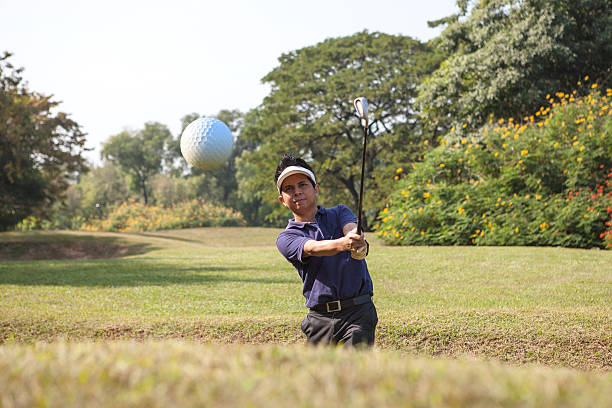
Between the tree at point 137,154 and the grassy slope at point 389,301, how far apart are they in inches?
1524

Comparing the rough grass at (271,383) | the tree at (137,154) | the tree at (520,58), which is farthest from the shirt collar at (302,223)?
the tree at (137,154)

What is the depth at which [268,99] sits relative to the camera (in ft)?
89.7

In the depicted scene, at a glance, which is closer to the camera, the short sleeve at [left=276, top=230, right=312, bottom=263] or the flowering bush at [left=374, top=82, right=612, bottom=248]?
the short sleeve at [left=276, top=230, right=312, bottom=263]

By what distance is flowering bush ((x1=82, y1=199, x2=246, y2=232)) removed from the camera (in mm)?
28938

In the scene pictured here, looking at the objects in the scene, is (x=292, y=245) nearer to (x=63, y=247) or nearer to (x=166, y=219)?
(x=63, y=247)

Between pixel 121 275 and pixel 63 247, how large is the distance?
9251 mm

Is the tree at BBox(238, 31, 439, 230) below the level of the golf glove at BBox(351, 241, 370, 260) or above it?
above

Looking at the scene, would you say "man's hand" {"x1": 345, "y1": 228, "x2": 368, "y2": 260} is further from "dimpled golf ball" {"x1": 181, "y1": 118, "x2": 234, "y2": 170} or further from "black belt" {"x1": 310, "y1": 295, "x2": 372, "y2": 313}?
"dimpled golf ball" {"x1": 181, "y1": 118, "x2": 234, "y2": 170}

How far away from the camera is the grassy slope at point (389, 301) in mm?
5367

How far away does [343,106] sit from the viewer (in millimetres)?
26250

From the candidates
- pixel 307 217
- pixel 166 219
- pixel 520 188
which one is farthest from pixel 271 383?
pixel 166 219

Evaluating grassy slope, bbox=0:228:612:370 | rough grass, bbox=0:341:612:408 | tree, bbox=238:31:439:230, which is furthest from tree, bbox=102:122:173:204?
rough grass, bbox=0:341:612:408

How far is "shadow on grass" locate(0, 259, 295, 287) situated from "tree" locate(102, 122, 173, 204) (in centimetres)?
3787

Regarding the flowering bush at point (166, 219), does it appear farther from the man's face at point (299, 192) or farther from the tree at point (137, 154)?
the man's face at point (299, 192)
